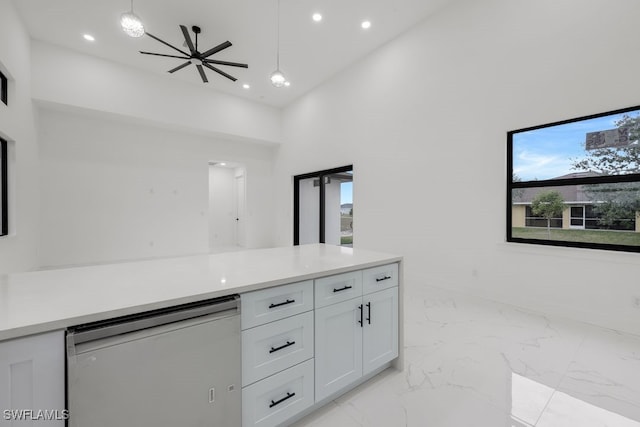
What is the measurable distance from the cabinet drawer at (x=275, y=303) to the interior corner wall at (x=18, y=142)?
4208 mm

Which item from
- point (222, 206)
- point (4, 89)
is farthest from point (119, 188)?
point (222, 206)

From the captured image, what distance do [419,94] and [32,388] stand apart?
4.75 metres

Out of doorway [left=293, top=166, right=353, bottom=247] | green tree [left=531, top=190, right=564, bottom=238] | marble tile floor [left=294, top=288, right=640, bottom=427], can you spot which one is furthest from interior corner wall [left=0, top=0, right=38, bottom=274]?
green tree [left=531, top=190, right=564, bottom=238]

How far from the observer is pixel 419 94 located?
4.16 metres

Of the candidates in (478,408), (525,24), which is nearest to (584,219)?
(525,24)

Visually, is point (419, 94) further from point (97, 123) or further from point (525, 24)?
point (97, 123)

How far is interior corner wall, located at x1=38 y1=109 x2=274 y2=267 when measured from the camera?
16.9ft

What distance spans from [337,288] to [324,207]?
471 centimetres

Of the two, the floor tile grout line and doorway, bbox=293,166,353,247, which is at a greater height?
doorway, bbox=293,166,353,247

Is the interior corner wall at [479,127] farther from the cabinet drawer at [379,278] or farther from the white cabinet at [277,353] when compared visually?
the white cabinet at [277,353]

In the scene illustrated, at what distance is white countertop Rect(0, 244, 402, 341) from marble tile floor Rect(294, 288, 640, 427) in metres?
0.83

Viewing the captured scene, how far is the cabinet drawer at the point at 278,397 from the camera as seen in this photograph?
1.25 meters

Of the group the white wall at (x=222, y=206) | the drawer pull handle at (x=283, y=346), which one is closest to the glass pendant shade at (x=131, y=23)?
the drawer pull handle at (x=283, y=346)

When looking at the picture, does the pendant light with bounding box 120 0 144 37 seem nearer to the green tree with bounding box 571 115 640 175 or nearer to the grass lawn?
the grass lawn
